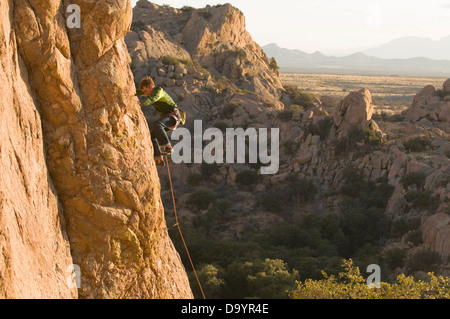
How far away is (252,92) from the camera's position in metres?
39.4

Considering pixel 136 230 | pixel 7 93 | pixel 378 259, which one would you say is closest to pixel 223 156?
pixel 378 259

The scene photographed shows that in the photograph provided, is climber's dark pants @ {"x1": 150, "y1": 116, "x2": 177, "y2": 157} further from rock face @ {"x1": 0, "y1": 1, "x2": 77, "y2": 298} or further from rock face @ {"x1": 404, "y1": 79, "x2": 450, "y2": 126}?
rock face @ {"x1": 404, "y1": 79, "x2": 450, "y2": 126}

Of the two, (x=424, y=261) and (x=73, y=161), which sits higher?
(x=73, y=161)

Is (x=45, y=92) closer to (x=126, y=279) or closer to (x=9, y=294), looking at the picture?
(x=9, y=294)

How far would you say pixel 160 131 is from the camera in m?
8.40

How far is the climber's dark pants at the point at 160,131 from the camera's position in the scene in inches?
329

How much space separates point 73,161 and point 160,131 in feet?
8.22

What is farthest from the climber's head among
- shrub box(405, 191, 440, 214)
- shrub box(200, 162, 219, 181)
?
shrub box(200, 162, 219, 181)

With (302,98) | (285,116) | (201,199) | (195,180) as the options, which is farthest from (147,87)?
(302,98)

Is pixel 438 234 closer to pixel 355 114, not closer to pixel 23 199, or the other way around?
pixel 355 114

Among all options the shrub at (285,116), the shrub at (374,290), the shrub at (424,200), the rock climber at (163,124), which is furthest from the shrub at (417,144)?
the rock climber at (163,124)

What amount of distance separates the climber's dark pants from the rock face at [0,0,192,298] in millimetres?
1097

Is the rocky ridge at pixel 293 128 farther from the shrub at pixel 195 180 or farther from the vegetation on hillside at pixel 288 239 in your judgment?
the vegetation on hillside at pixel 288 239

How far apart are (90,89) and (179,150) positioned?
24424mm
